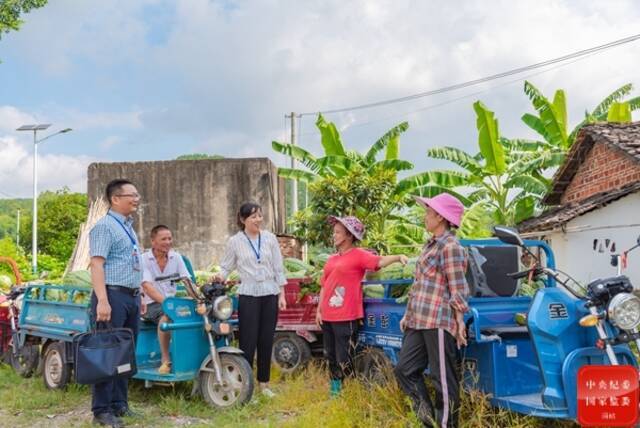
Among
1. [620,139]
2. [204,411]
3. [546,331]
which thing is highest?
[620,139]

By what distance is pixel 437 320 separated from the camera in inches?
196

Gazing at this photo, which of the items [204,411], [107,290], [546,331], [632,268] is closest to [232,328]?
[204,411]

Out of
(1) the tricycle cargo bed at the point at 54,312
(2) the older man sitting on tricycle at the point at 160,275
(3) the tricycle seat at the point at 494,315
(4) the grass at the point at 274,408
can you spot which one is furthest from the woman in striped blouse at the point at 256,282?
(3) the tricycle seat at the point at 494,315

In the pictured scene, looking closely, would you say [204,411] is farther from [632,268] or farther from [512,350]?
[632,268]

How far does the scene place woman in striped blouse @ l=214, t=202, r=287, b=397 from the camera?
682 cm

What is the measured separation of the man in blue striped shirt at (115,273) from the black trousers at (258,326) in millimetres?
1045

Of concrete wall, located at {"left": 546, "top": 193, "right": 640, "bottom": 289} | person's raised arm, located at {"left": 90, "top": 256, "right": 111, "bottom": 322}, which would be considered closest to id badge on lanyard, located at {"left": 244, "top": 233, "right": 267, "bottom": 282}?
person's raised arm, located at {"left": 90, "top": 256, "right": 111, "bottom": 322}

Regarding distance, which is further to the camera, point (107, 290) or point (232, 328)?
point (232, 328)

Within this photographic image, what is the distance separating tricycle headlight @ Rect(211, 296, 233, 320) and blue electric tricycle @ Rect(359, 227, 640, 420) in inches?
59.3

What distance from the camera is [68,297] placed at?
8.12 metres

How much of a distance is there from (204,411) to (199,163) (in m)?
13.5

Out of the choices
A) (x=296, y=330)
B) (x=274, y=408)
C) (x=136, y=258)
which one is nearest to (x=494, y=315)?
(x=274, y=408)

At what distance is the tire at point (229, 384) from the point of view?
21.0 feet

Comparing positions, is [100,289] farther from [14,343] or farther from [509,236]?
[14,343]
